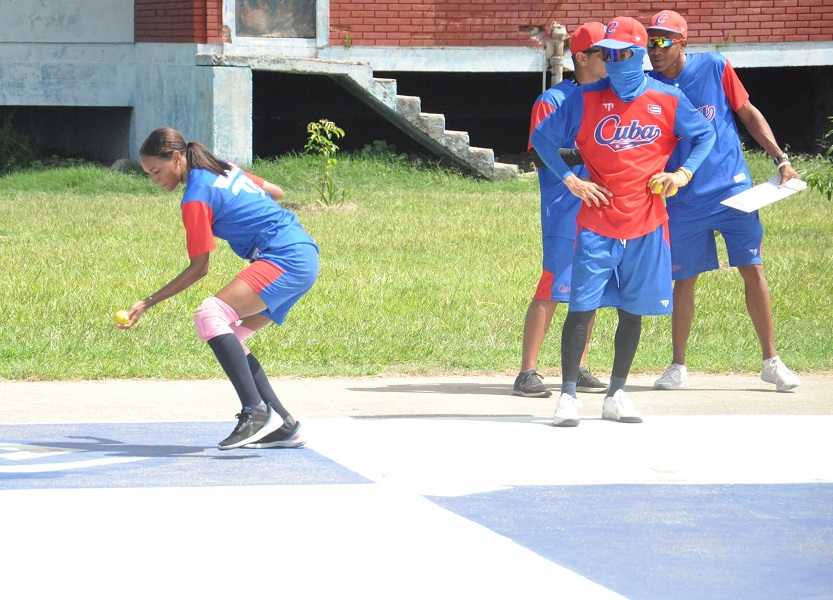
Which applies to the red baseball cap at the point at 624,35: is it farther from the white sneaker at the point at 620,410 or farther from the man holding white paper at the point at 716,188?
the white sneaker at the point at 620,410

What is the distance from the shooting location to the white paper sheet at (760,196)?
23.8 feet

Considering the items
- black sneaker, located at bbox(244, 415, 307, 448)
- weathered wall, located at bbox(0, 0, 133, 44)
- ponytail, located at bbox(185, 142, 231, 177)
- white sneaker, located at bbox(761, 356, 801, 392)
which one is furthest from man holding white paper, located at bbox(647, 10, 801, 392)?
weathered wall, located at bbox(0, 0, 133, 44)

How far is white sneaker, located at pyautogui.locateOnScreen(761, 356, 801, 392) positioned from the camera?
7539 millimetres

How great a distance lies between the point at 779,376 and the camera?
24.7 feet

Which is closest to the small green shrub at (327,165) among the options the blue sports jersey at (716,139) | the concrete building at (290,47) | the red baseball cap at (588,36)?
the concrete building at (290,47)

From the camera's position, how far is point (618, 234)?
21.0 feet

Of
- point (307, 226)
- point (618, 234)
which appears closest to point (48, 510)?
point (618, 234)

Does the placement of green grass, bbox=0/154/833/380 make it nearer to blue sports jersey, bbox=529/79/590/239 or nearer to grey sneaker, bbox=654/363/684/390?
grey sneaker, bbox=654/363/684/390

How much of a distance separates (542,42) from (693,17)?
225 centimetres

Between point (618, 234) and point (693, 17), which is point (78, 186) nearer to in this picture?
point (693, 17)

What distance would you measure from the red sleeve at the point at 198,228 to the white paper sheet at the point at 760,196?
2982mm

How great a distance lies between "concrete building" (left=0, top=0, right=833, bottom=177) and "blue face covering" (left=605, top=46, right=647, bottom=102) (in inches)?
479

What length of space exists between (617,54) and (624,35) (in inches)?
6.6

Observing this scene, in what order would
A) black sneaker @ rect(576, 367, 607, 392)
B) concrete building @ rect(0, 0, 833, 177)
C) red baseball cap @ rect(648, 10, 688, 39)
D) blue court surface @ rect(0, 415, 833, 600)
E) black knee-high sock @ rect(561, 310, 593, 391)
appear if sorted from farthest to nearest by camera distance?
1. concrete building @ rect(0, 0, 833, 177)
2. black sneaker @ rect(576, 367, 607, 392)
3. red baseball cap @ rect(648, 10, 688, 39)
4. black knee-high sock @ rect(561, 310, 593, 391)
5. blue court surface @ rect(0, 415, 833, 600)
